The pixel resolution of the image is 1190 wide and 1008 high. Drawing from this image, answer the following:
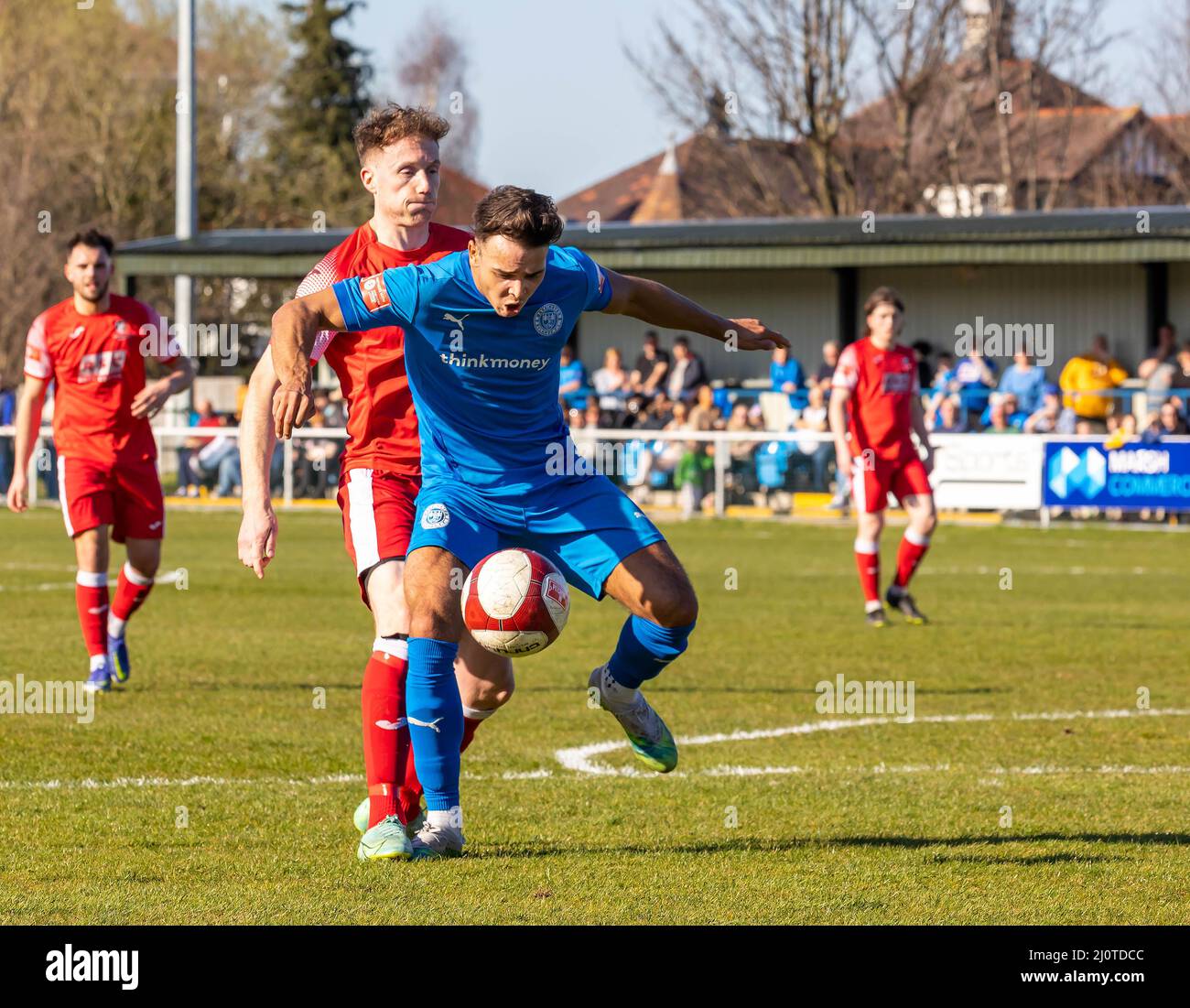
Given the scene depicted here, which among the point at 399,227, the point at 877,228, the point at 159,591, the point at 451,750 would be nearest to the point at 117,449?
the point at 399,227

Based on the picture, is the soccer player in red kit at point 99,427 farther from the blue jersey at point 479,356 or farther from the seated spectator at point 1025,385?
the seated spectator at point 1025,385

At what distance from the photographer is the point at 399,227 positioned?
655 centimetres

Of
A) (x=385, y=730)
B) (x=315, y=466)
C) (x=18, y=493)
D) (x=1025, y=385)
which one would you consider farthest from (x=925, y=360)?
(x=385, y=730)

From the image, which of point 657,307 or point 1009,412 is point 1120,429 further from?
point 657,307

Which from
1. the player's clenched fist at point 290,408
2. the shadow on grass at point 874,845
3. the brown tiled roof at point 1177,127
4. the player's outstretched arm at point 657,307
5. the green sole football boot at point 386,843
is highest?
the brown tiled roof at point 1177,127

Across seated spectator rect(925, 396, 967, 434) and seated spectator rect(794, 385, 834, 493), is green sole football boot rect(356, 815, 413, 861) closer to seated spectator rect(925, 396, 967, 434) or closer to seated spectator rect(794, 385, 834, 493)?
seated spectator rect(794, 385, 834, 493)

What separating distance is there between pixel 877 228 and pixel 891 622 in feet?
53.0

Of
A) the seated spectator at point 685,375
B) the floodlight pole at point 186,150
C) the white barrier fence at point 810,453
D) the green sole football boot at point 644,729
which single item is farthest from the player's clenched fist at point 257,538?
the floodlight pole at point 186,150

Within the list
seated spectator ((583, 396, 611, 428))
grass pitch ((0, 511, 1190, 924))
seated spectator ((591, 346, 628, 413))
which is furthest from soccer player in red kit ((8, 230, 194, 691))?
seated spectator ((591, 346, 628, 413))

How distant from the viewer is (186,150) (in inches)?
1247

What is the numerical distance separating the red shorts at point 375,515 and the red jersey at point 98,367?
13.3 feet

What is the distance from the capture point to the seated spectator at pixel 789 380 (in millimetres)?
26672
